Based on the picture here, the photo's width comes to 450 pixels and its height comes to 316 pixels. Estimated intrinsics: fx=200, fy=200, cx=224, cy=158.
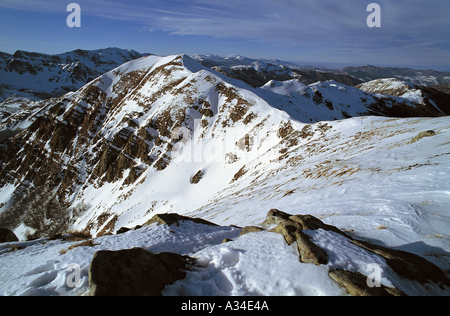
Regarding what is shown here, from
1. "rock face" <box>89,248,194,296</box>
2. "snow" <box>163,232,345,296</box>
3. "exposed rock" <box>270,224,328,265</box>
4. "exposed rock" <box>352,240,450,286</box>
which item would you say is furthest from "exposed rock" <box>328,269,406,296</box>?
"rock face" <box>89,248,194,296</box>

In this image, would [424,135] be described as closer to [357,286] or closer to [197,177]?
[357,286]

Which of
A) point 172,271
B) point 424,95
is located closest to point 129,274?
point 172,271

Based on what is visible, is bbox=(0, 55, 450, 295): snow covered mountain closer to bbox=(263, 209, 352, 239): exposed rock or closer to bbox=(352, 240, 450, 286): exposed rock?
bbox=(352, 240, 450, 286): exposed rock

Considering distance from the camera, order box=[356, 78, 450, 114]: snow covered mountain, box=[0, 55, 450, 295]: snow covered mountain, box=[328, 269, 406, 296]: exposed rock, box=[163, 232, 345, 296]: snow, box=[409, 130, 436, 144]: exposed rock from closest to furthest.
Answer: box=[328, 269, 406, 296]: exposed rock
box=[163, 232, 345, 296]: snow
box=[0, 55, 450, 295]: snow covered mountain
box=[409, 130, 436, 144]: exposed rock
box=[356, 78, 450, 114]: snow covered mountain

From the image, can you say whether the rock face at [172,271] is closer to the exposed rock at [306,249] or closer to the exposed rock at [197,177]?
the exposed rock at [306,249]

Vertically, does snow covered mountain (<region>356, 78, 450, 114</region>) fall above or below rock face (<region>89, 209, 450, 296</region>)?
above

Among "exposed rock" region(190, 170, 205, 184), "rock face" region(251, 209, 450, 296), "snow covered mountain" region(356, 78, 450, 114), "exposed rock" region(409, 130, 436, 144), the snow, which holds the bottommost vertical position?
"exposed rock" region(190, 170, 205, 184)
